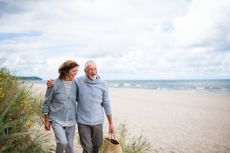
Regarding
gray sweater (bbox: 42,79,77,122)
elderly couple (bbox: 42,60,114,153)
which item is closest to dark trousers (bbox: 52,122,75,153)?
elderly couple (bbox: 42,60,114,153)

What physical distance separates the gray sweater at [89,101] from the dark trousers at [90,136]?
3.3 inches

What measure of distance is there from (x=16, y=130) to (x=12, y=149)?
350mm

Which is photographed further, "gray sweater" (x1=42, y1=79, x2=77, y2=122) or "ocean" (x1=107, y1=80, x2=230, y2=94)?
"ocean" (x1=107, y1=80, x2=230, y2=94)

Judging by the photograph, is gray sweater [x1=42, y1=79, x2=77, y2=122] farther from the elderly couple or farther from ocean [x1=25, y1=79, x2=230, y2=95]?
ocean [x1=25, y1=79, x2=230, y2=95]

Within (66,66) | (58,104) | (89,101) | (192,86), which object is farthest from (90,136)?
(192,86)

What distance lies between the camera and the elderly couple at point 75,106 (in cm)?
457

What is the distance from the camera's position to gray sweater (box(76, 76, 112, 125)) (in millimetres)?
4820

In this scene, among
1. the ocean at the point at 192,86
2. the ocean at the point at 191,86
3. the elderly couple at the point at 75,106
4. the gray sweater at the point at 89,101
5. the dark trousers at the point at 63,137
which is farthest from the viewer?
the ocean at the point at 192,86

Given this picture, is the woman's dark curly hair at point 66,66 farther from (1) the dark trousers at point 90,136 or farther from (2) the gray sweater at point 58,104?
(1) the dark trousers at point 90,136

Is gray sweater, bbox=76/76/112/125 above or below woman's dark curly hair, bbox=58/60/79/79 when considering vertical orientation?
below

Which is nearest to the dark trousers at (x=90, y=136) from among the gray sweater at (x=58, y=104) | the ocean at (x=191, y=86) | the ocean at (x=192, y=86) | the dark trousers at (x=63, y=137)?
the dark trousers at (x=63, y=137)

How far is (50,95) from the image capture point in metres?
4.58

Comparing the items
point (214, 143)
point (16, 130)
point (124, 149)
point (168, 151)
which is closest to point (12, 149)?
point (16, 130)

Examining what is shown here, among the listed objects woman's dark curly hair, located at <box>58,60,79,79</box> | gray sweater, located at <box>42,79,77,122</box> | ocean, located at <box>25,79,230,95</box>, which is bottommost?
ocean, located at <box>25,79,230,95</box>
